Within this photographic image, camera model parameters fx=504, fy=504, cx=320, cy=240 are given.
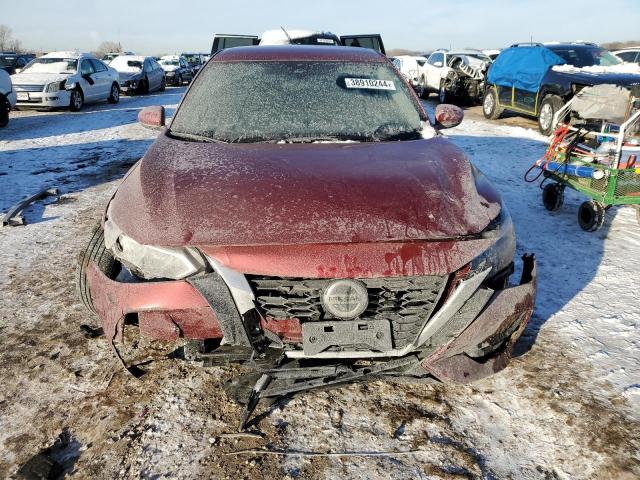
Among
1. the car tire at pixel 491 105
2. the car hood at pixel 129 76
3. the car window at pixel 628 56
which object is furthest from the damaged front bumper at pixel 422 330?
the car hood at pixel 129 76

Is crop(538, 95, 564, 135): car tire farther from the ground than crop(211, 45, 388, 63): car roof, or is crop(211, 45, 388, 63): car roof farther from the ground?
crop(211, 45, 388, 63): car roof

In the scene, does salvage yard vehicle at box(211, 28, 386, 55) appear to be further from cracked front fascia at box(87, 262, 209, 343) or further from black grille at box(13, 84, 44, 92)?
cracked front fascia at box(87, 262, 209, 343)

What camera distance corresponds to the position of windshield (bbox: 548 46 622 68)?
1055cm

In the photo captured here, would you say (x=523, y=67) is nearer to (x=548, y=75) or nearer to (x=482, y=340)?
(x=548, y=75)

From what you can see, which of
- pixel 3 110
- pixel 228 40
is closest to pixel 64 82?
pixel 3 110

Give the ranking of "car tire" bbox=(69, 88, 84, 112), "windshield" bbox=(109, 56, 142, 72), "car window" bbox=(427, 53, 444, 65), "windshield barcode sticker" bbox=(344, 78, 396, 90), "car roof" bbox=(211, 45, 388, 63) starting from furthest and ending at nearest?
"windshield" bbox=(109, 56, 142, 72) → "car window" bbox=(427, 53, 444, 65) → "car tire" bbox=(69, 88, 84, 112) → "car roof" bbox=(211, 45, 388, 63) → "windshield barcode sticker" bbox=(344, 78, 396, 90)

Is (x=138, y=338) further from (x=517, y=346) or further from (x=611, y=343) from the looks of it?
(x=611, y=343)

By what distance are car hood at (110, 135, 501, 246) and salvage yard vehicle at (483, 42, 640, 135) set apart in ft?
25.3

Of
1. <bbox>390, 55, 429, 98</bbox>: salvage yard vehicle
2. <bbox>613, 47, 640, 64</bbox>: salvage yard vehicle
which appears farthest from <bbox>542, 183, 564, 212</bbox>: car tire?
<bbox>613, 47, 640, 64</bbox>: salvage yard vehicle

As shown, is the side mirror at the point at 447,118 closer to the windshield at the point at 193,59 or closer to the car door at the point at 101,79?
the car door at the point at 101,79

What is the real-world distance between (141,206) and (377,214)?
43.8 inches

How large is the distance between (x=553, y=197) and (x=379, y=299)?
13.8ft

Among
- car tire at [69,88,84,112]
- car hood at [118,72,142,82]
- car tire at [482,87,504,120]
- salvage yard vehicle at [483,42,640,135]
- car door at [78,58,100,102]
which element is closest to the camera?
salvage yard vehicle at [483,42,640,135]

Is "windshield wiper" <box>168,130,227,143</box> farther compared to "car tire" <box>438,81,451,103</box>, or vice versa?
"car tire" <box>438,81,451,103</box>
